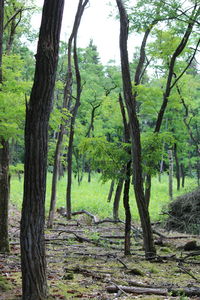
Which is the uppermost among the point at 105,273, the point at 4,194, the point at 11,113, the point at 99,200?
the point at 11,113

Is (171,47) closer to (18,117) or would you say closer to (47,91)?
(18,117)

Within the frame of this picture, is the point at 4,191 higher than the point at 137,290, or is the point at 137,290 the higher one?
the point at 4,191

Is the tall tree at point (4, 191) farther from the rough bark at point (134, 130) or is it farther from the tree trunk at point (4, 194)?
the rough bark at point (134, 130)

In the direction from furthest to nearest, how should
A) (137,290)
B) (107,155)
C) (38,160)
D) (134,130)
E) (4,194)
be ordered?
(107,155), (134,130), (4,194), (137,290), (38,160)

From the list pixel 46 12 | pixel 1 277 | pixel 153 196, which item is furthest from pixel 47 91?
pixel 153 196

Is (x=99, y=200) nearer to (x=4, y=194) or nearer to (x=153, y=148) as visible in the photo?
(x=153, y=148)

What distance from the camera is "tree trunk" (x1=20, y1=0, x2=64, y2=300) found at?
432 centimetres

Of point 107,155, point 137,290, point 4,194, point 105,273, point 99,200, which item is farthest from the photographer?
point 99,200

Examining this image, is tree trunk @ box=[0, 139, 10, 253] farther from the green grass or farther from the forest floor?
the green grass

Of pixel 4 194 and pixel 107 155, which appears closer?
pixel 4 194

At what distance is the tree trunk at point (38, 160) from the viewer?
432 centimetres

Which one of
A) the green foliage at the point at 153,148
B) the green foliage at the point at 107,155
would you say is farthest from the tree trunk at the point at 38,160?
the green foliage at the point at 153,148

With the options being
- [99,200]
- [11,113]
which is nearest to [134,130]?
[11,113]

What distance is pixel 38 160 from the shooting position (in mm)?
4348
